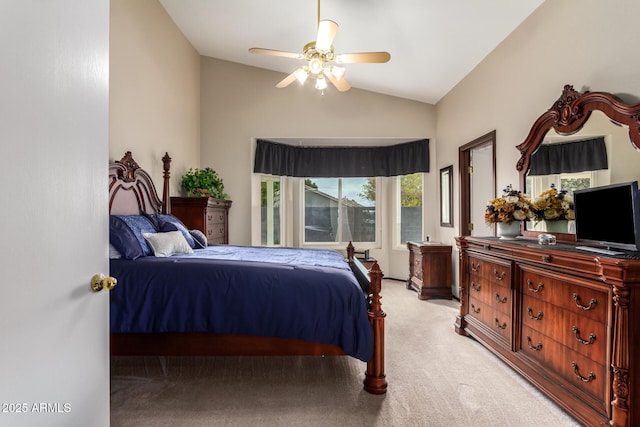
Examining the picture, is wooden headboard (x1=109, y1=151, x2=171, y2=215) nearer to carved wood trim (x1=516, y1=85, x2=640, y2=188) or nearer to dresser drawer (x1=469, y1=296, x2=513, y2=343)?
dresser drawer (x1=469, y1=296, x2=513, y2=343)

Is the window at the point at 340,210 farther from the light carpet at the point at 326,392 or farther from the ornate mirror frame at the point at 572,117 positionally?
the light carpet at the point at 326,392

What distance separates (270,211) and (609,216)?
4480mm

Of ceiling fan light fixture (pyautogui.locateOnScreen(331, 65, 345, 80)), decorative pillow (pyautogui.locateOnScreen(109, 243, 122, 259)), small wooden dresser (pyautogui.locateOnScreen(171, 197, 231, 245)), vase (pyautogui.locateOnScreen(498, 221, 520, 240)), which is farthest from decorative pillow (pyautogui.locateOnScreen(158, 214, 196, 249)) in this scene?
vase (pyautogui.locateOnScreen(498, 221, 520, 240))

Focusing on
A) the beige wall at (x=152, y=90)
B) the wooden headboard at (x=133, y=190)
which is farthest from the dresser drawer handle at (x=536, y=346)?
the beige wall at (x=152, y=90)

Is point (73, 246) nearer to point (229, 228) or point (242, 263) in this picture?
point (242, 263)

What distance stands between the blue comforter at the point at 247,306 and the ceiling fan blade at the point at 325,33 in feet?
5.87

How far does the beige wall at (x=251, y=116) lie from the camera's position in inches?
207

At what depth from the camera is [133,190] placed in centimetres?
340

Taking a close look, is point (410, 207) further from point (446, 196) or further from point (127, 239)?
point (127, 239)

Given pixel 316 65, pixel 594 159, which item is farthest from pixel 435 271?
pixel 316 65

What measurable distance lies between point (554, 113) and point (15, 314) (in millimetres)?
3292

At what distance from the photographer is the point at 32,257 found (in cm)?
79

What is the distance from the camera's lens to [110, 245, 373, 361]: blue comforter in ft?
7.04

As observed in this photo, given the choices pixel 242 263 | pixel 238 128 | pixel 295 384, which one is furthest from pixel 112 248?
pixel 238 128
